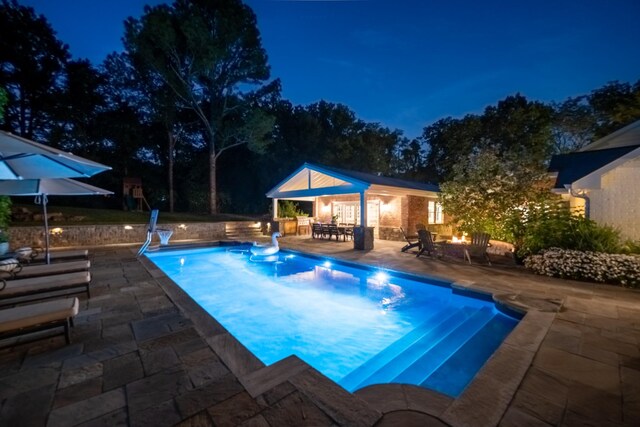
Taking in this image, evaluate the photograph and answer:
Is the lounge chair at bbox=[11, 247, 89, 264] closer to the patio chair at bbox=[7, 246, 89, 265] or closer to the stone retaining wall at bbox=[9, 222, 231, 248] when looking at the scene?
the patio chair at bbox=[7, 246, 89, 265]

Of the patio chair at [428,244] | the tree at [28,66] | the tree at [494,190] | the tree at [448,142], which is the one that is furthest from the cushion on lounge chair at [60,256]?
the tree at [448,142]

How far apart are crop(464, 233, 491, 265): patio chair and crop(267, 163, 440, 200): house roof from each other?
436cm

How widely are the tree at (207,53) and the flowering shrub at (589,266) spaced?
17794 mm

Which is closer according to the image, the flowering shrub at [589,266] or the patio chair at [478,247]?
the flowering shrub at [589,266]

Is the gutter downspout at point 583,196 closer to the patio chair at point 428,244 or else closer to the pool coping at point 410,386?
the patio chair at point 428,244

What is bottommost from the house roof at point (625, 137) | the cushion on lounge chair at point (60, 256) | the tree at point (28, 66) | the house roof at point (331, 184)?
the cushion on lounge chair at point (60, 256)

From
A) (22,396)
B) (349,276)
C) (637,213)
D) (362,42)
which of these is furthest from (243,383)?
(362,42)

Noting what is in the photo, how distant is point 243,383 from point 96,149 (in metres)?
23.8

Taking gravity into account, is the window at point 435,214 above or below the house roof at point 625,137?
below

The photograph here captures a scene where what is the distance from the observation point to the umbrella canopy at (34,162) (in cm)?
271

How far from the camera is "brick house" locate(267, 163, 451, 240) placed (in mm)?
11758

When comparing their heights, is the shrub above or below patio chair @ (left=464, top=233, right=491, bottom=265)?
above

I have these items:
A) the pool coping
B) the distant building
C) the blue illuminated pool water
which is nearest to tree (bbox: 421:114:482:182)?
the distant building

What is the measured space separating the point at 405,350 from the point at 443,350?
21.2 inches
